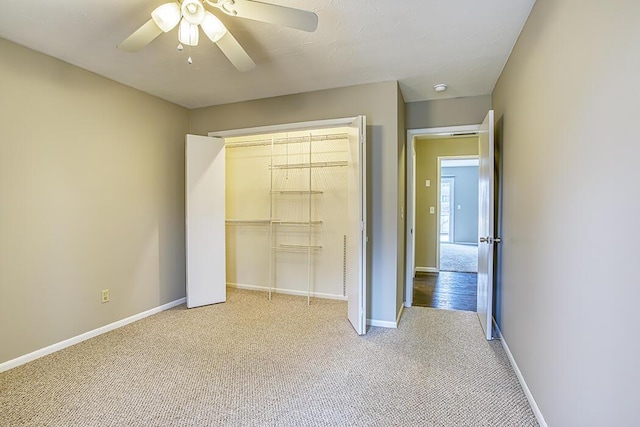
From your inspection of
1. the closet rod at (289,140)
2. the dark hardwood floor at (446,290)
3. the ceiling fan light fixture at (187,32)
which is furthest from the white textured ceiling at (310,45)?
the dark hardwood floor at (446,290)

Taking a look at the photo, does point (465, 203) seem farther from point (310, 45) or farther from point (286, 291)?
point (310, 45)

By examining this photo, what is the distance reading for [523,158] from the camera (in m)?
2.20

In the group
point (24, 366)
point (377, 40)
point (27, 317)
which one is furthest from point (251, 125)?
point (24, 366)

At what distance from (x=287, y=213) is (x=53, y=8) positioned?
300cm

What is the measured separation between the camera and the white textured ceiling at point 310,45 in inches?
78.4

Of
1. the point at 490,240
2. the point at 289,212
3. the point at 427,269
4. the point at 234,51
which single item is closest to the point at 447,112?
the point at 490,240

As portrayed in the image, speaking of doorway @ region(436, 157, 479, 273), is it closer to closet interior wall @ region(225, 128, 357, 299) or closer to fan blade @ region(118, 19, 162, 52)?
closet interior wall @ region(225, 128, 357, 299)

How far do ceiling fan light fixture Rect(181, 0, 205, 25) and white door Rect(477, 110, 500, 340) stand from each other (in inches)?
92.5

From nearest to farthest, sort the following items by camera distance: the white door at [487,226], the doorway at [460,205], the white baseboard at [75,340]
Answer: the white baseboard at [75,340] < the white door at [487,226] < the doorway at [460,205]

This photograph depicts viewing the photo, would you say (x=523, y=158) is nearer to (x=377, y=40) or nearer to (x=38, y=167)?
(x=377, y=40)

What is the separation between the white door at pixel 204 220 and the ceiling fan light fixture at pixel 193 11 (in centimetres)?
209

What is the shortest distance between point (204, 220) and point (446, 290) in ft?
11.5

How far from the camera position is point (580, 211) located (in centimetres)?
135

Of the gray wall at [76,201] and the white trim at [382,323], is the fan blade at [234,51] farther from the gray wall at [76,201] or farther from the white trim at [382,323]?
the white trim at [382,323]
